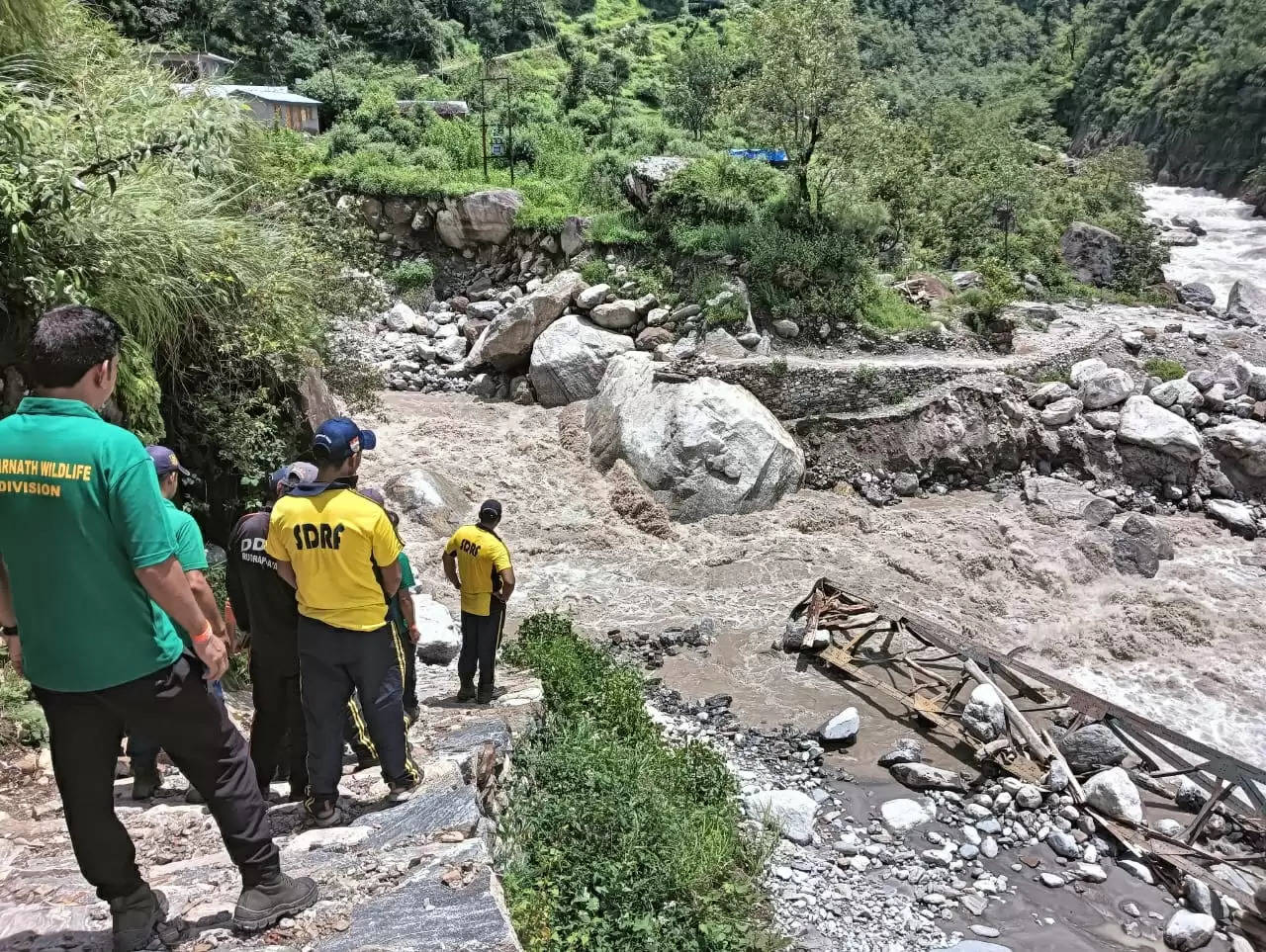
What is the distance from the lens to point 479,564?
21.0 ft

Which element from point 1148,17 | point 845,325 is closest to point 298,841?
point 845,325

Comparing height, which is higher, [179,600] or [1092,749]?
[179,600]

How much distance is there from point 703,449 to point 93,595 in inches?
440

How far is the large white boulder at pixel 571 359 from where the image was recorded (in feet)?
53.4

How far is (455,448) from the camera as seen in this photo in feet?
48.7

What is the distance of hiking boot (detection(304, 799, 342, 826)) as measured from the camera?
409cm

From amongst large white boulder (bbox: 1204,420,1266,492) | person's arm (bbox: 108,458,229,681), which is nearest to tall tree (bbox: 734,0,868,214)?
large white boulder (bbox: 1204,420,1266,492)

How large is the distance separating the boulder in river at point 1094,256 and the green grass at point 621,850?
2169 centimetres

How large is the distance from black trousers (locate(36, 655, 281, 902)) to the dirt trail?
6662mm

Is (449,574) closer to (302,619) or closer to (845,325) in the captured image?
(302,619)

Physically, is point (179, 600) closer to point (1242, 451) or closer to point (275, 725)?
point (275, 725)

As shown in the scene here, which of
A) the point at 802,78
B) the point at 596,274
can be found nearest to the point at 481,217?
the point at 596,274

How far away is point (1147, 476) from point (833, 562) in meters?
6.69

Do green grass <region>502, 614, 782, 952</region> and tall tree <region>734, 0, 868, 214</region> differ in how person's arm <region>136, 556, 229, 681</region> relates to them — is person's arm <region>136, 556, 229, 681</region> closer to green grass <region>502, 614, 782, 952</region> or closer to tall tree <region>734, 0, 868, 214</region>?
green grass <region>502, 614, 782, 952</region>
